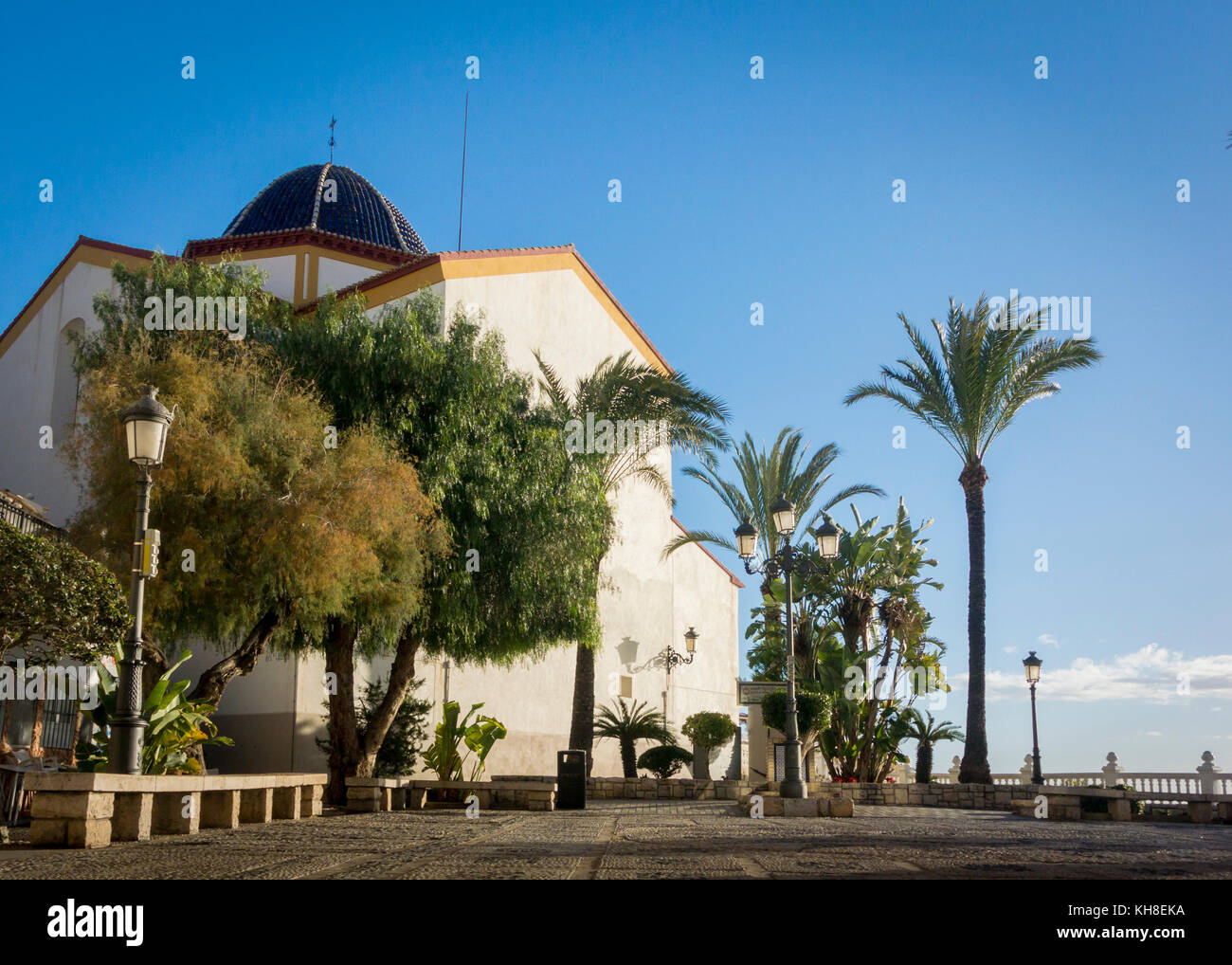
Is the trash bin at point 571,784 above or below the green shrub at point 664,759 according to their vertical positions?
→ above

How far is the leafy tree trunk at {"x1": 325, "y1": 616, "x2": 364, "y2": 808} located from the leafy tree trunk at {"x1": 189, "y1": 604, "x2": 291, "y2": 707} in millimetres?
2138

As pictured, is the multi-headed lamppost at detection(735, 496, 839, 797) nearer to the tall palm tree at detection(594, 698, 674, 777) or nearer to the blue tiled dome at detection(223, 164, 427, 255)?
the tall palm tree at detection(594, 698, 674, 777)

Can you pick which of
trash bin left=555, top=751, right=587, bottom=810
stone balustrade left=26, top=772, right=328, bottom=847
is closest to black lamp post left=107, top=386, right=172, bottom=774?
stone balustrade left=26, top=772, right=328, bottom=847

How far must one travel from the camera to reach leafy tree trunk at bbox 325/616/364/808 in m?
16.6

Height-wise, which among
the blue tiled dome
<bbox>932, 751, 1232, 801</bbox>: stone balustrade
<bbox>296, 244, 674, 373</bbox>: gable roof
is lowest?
<bbox>932, 751, 1232, 801</bbox>: stone balustrade

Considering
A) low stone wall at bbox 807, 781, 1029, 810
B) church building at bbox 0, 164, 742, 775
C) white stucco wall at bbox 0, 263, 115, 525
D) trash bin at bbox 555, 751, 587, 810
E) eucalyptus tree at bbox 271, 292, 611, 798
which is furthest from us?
white stucco wall at bbox 0, 263, 115, 525

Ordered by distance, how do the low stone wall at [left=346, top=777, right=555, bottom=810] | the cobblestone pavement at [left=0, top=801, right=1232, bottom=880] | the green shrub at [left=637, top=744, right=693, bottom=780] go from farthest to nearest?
the green shrub at [left=637, top=744, right=693, bottom=780] < the low stone wall at [left=346, top=777, right=555, bottom=810] < the cobblestone pavement at [left=0, top=801, right=1232, bottom=880]

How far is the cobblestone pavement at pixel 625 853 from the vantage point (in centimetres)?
600

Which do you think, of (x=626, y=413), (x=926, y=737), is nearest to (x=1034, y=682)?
(x=926, y=737)

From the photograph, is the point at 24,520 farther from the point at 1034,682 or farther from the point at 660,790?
the point at 1034,682

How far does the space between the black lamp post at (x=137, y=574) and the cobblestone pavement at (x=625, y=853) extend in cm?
98

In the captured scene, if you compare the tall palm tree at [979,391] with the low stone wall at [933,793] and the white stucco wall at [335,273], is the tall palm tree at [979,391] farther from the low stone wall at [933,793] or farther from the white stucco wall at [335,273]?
the white stucco wall at [335,273]

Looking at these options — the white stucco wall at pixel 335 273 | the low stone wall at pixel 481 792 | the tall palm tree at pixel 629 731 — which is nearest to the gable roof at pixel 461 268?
the white stucco wall at pixel 335 273
